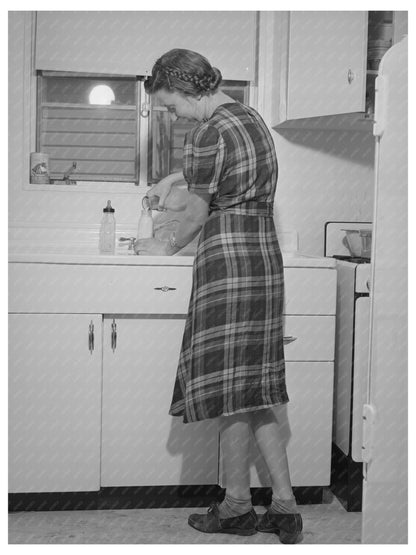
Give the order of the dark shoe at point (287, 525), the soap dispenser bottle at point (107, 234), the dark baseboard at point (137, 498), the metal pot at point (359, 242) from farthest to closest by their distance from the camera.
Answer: the metal pot at point (359, 242) → the soap dispenser bottle at point (107, 234) → the dark baseboard at point (137, 498) → the dark shoe at point (287, 525)

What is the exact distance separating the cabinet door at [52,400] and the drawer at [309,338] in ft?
2.31

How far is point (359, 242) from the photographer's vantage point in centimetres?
309

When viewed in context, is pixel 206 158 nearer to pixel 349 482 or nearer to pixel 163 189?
pixel 163 189

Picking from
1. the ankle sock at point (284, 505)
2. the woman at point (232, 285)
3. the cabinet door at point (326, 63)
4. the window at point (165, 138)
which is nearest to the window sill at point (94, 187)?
the window at point (165, 138)

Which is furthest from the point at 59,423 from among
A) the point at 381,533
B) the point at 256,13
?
the point at 256,13

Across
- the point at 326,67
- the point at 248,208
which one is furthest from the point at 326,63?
the point at 248,208

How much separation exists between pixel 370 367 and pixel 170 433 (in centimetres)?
119

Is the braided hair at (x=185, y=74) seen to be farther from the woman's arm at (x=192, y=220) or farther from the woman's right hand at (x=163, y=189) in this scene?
the woman's right hand at (x=163, y=189)

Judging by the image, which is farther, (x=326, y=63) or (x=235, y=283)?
(x=326, y=63)

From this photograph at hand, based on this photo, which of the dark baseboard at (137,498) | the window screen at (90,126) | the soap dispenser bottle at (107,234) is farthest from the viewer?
the window screen at (90,126)

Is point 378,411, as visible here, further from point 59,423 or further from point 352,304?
point 59,423

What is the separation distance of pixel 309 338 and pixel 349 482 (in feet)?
1.85

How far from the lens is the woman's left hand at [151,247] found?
258 cm

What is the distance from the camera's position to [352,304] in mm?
2639
